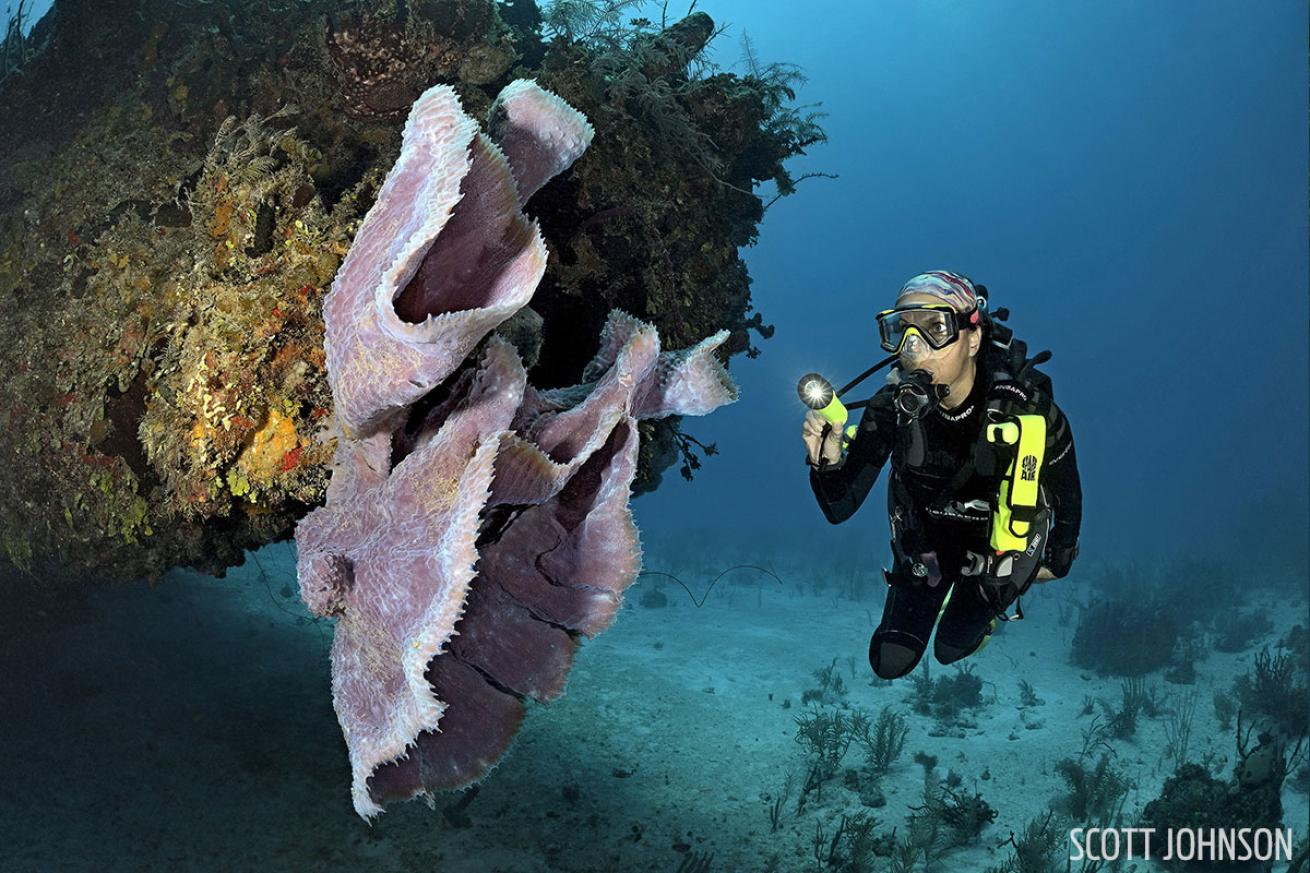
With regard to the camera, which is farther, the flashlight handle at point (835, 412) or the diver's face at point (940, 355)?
the diver's face at point (940, 355)

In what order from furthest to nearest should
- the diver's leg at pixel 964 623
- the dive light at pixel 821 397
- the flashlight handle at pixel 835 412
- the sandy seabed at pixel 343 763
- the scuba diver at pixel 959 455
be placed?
the diver's leg at pixel 964 623 < the sandy seabed at pixel 343 763 < the scuba diver at pixel 959 455 < the flashlight handle at pixel 835 412 < the dive light at pixel 821 397

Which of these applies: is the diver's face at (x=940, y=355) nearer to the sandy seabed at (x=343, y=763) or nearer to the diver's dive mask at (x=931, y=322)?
the diver's dive mask at (x=931, y=322)

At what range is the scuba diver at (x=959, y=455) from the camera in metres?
3.88

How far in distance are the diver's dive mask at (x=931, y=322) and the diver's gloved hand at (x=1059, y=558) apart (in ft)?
4.98

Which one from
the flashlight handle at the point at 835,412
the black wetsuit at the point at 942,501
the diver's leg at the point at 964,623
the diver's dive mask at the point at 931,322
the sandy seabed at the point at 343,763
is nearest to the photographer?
the flashlight handle at the point at 835,412

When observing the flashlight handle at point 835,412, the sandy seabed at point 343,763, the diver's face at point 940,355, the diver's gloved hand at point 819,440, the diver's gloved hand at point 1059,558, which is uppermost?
the diver's face at point 940,355

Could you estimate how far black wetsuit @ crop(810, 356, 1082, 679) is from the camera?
4125mm

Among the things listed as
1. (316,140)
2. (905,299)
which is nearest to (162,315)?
(316,140)

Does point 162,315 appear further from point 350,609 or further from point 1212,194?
point 1212,194

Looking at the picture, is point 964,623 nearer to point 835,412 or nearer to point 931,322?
point 835,412

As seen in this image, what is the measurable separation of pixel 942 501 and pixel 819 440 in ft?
3.71

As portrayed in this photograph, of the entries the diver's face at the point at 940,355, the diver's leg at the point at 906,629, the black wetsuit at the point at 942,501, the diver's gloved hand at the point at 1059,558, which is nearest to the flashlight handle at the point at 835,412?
the black wetsuit at the point at 942,501

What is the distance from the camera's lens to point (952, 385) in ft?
14.1

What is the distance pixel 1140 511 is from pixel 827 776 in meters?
64.4
